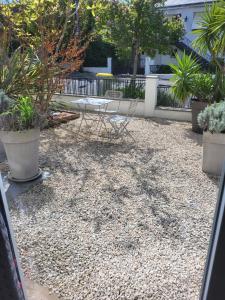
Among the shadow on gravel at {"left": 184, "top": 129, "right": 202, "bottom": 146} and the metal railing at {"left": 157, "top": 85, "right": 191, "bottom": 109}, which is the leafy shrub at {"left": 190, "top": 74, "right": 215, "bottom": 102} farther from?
the metal railing at {"left": 157, "top": 85, "right": 191, "bottom": 109}

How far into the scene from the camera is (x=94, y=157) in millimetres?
4730

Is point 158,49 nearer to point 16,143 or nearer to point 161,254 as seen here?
point 16,143

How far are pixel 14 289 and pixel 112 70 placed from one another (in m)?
22.1

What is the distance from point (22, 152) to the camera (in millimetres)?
3562

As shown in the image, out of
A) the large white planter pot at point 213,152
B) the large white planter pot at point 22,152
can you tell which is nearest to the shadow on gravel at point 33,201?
the large white planter pot at point 22,152

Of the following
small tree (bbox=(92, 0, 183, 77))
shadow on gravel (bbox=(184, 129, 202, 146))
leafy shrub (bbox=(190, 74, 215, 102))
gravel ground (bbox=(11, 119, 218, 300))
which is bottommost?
gravel ground (bbox=(11, 119, 218, 300))

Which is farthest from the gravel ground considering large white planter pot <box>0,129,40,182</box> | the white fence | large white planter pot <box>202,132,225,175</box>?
the white fence

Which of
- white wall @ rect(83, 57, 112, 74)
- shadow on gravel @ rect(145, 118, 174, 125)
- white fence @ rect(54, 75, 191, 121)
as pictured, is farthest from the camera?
white wall @ rect(83, 57, 112, 74)

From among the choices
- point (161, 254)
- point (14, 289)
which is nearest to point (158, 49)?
point (161, 254)

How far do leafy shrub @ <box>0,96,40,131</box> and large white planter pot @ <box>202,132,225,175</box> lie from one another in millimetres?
2482

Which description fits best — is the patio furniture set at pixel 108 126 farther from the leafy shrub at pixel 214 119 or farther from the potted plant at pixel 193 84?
the leafy shrub at pixel 214 119

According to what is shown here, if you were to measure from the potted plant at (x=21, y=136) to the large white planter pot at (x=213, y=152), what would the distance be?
2481 millimetres

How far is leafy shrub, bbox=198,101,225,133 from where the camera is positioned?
378 centimetres

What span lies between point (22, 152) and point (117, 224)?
1.64 metres
